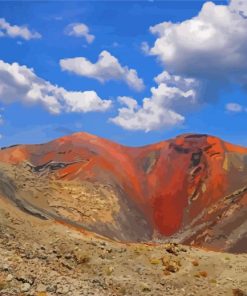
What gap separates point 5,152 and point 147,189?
2827cm

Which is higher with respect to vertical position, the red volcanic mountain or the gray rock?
the red volcanic mountain

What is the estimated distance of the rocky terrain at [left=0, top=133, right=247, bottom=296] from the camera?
111 feet

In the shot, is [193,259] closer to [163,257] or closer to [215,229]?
[163,257]

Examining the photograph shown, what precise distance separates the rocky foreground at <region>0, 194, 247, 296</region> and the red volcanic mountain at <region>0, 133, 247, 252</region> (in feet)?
52.0

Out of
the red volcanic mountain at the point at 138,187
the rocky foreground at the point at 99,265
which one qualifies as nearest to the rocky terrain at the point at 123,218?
the rocky foreground at the point at 99,265

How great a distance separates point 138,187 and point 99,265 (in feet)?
159

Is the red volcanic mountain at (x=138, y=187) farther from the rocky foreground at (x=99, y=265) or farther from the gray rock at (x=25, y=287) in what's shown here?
the gray rock at (x=25, y=287)

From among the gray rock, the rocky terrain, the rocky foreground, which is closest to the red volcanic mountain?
the rocky terrain

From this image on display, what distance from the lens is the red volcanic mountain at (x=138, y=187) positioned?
64312 millimetres

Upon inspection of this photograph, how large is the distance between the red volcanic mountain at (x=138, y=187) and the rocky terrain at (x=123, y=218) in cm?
18

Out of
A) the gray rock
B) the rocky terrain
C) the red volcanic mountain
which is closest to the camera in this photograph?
the gray rock

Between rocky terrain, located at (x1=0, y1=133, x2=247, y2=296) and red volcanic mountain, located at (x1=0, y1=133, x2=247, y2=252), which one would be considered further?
red volcanic mountain, located at (x1=0, y1=133, x2=247, y2=252)

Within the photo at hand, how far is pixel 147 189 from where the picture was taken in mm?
85562

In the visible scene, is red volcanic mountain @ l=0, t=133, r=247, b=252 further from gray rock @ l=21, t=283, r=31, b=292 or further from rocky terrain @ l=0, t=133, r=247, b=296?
gray rock @ l=21, t=283, r=31, b=292
